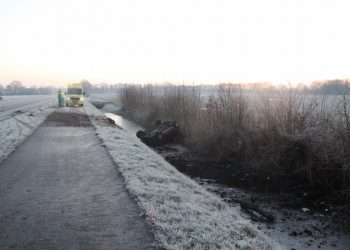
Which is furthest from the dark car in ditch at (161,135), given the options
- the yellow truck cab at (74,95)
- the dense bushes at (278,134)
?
the yellow truck cab at (74,95)

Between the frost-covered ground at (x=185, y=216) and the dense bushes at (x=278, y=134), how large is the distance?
2.89 meters

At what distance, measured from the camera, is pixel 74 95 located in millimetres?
47125

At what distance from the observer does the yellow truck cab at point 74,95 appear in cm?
4710

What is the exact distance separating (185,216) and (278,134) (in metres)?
6.07

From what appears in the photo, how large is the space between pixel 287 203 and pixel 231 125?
577 cm

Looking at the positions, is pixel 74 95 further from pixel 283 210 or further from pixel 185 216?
pixel 185 216

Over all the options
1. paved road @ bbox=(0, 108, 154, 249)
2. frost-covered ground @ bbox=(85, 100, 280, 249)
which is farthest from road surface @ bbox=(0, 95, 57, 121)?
frost-covered ground @ bbox=(85, 100, 280, 249)

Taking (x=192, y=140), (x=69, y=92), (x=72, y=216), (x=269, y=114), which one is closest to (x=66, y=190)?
(x=72, y=216)

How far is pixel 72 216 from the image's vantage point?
6.48 meters

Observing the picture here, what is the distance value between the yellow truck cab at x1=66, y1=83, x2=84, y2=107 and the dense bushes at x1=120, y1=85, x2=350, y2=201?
1186 inches

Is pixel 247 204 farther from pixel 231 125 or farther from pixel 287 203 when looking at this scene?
pixel 231 125

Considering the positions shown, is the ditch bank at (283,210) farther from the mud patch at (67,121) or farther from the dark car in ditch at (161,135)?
the mud patch at (67,121)

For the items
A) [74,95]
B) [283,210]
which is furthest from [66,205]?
[74,95]

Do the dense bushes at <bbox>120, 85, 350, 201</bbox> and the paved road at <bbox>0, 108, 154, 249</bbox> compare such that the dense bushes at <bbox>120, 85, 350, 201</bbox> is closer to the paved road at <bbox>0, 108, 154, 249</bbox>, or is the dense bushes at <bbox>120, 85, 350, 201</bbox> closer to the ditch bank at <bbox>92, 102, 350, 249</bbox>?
the ditch bank at <bbox>92, 102, 350, 249</bbox>
